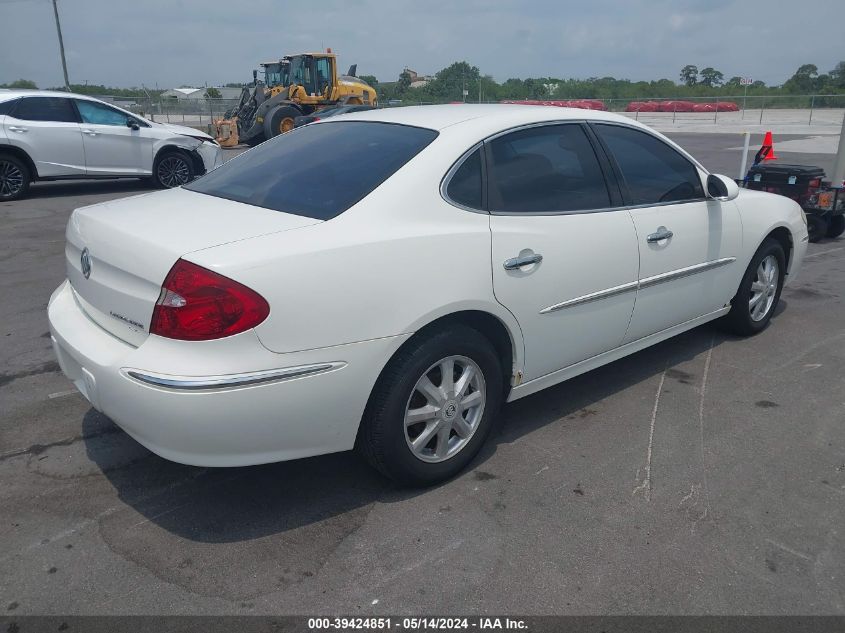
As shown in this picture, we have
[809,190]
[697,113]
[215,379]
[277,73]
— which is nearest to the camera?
[215,379]

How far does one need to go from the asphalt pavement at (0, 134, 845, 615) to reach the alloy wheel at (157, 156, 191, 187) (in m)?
8.51

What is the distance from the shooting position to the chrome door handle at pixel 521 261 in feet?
10.5

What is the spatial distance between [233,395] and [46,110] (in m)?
10.5

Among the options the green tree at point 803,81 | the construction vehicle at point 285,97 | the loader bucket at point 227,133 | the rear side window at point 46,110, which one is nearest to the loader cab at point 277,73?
the construction vehicle at point 285,97

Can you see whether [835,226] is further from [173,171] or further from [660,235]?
[173,171]

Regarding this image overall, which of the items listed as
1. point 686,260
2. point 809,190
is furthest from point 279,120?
point 686,260

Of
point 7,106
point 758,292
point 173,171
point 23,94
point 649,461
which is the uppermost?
point 23,94

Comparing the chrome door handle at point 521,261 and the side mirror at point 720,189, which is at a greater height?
the side mirror at point 720,189

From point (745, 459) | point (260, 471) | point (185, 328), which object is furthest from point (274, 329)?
point (745, 459)

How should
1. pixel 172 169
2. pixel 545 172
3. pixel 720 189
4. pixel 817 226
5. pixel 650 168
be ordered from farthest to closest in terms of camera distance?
pixel 172 169 < pixel 817 226 < pixel 720 189 < pixel 650 168 < pixel 545 172

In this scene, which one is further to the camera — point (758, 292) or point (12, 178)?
point (12, 178)

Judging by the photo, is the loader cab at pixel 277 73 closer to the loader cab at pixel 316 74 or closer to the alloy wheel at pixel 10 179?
the loader cab at pixel 316 74

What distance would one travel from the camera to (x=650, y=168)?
411 centimetres

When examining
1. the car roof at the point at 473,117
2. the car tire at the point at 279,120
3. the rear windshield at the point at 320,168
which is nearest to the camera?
the rear windshield at the point at 320,168
